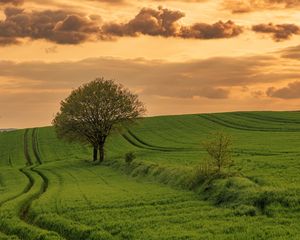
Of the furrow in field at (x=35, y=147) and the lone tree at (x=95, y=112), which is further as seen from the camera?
the furrow in field at (x=35, y=147)

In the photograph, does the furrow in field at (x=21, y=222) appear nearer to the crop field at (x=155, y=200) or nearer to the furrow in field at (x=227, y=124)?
the crop field at (x=155, y=200)

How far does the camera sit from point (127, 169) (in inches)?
2721

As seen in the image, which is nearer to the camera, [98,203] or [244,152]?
[98,203]

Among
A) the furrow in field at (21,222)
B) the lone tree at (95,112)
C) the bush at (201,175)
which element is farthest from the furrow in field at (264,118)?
the furrow in field at (21,222)

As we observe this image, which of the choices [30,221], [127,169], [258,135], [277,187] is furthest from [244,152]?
[30,221]

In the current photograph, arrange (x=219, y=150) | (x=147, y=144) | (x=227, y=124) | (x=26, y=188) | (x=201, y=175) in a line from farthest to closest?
(x=227, y=124)
(x=147, y=144)
(x=26, y=188)
(x=219, y=150)
(x=201, y=175)

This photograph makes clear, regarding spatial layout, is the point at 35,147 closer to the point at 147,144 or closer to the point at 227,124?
the point at 147,144

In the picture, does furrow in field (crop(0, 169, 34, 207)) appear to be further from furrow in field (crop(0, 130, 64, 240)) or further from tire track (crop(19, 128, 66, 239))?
furrow in field (crop(0, 130, 64, 240))

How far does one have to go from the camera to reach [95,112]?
3575 inches

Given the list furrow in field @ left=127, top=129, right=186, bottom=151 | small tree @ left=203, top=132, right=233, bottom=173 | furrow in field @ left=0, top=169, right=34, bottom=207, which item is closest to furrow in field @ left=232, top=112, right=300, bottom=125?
furrow in field @ left=127, top=129, right=186, bottom=151

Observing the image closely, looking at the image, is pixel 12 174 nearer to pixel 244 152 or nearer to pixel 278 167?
pixel 244 152

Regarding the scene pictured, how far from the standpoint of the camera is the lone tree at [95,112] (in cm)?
9038

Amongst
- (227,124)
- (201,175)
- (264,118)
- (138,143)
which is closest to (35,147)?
(138,143)

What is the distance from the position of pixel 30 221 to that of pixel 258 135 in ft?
226
